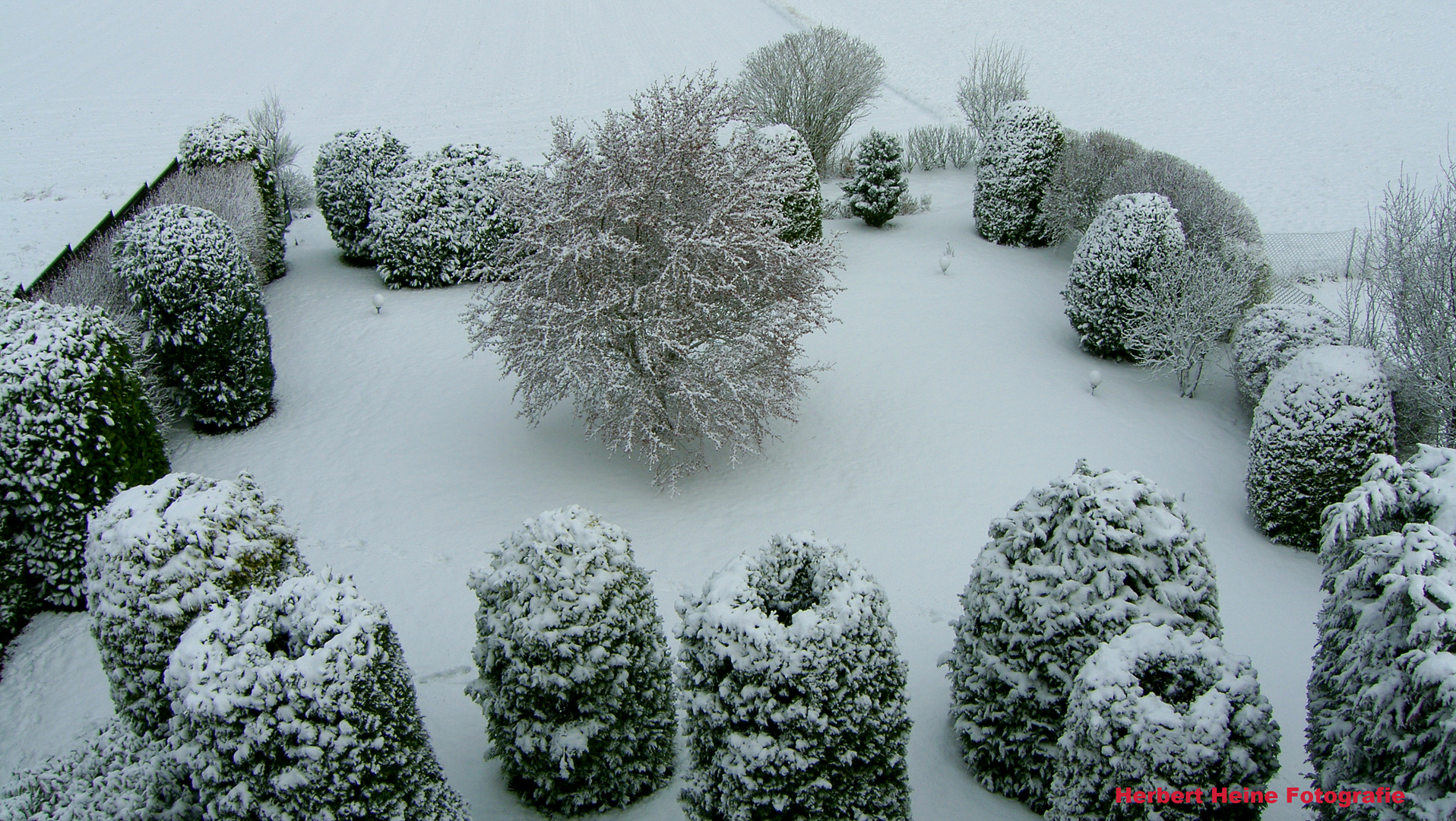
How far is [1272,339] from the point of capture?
11.4m

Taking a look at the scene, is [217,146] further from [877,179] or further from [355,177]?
[877,179]

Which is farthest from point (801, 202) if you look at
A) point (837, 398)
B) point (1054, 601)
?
point (1054, 601)

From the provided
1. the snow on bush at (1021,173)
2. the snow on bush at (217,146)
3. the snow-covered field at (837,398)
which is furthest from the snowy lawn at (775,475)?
the snow on bush at (217,146)

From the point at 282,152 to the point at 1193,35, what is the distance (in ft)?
110

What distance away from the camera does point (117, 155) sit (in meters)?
24.3

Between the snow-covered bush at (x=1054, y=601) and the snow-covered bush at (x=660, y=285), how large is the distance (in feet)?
14.1

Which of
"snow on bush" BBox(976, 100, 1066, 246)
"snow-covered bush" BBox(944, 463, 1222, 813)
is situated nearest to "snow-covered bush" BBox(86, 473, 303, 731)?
"snow-covered bush" BBox(944, 463, 1222, 813)

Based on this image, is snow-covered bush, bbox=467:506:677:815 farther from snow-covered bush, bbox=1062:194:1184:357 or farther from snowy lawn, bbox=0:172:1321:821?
snow-covered bush, bbox=1062:194:1184:357

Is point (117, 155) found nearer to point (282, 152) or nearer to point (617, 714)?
point (282, 152)

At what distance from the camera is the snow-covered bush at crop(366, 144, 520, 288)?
15.2 meters

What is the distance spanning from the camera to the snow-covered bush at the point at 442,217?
1516 cm

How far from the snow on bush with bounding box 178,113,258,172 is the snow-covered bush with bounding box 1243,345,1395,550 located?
57.8 feet

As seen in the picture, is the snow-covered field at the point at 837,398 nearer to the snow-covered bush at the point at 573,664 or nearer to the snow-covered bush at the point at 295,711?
the snow-covered bush at the point at 573,664

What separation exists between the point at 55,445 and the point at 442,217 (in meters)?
8.35
